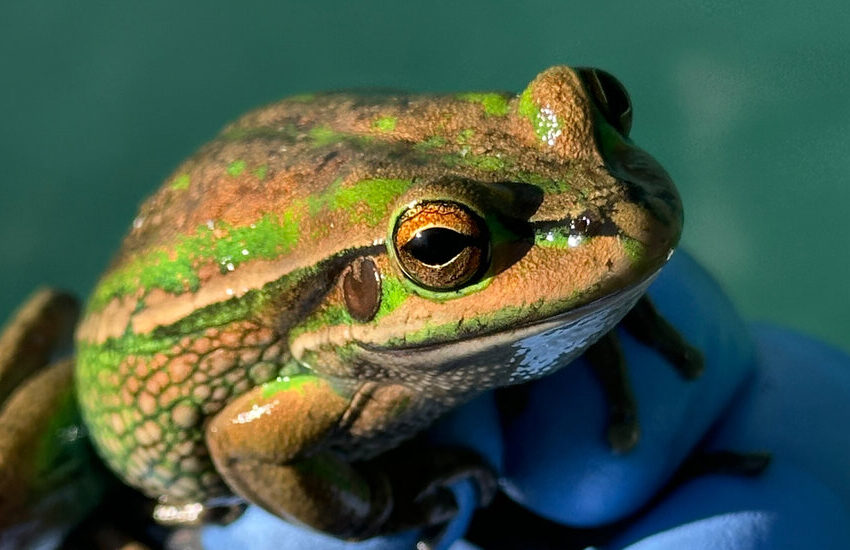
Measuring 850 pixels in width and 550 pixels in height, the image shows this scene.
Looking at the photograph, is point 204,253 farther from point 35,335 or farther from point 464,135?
point 35,335

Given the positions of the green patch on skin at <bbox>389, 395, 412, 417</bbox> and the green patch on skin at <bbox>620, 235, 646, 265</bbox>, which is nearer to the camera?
the green patch on skin at <bbox>620, 235, 646, 265</bbox>

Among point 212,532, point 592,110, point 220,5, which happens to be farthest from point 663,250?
point 220,5

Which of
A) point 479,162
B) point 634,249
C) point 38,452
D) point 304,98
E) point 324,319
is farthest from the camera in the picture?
point 38,452

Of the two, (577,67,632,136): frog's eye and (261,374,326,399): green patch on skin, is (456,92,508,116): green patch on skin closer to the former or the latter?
(577,67,632,136): frog's eye

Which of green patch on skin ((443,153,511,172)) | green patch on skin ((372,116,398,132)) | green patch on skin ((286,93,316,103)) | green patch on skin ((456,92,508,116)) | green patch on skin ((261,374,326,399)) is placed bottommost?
green patch on skin ((261,374,326,399))

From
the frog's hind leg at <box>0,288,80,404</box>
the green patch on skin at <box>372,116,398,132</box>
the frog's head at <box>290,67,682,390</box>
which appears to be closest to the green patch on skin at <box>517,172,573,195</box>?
the frog's head at <box>290,67,682,390</box>

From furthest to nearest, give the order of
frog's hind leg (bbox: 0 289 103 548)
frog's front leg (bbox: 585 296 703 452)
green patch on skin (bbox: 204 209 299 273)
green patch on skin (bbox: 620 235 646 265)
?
frog's hind leg (bbox: 0 289 103 548), frog's front leg (bbox: 585 296 703 452), green patch on skin (bbox: 204 209 299 273), green patch on skin (bbox: 620 235 646 265)

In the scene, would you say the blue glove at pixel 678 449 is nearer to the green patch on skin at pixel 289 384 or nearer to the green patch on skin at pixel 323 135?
the green patch on skin at pixel 289 384

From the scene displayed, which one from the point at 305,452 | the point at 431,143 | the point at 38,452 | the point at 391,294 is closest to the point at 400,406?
the point at 305,452

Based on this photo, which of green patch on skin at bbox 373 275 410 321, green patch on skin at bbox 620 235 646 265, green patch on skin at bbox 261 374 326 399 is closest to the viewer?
green patch on skin at bbox 620 235 646 265
